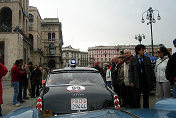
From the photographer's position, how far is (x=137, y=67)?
5.29m

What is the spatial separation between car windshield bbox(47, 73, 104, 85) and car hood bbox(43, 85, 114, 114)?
2.00 feet

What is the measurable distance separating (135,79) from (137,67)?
33 centimetres

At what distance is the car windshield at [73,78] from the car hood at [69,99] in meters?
0.61

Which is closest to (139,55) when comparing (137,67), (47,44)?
(137,67)

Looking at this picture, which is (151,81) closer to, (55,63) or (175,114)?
(175,114)

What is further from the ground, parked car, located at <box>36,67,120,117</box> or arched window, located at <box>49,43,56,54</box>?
arched window, located at <box>49,43,56,54</box>

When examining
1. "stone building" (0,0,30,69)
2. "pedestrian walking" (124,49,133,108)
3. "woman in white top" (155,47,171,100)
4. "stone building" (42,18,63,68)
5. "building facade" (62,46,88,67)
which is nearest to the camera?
"woman in white top" (155,47,171,100)

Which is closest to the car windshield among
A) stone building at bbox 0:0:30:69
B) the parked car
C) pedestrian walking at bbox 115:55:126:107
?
the parked car

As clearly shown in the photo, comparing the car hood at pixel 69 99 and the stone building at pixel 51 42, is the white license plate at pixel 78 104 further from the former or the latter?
the stone building at pixel 51 42

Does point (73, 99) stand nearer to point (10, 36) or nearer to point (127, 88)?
point (127, 88)

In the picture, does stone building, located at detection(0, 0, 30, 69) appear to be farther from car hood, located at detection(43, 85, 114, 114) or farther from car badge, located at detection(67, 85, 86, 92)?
car hood, located at detection(43, 85, 114, 114)

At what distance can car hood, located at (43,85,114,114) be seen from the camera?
387 cm

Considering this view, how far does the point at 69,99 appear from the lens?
12.9 ft

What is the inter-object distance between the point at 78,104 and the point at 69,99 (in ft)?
0.68
